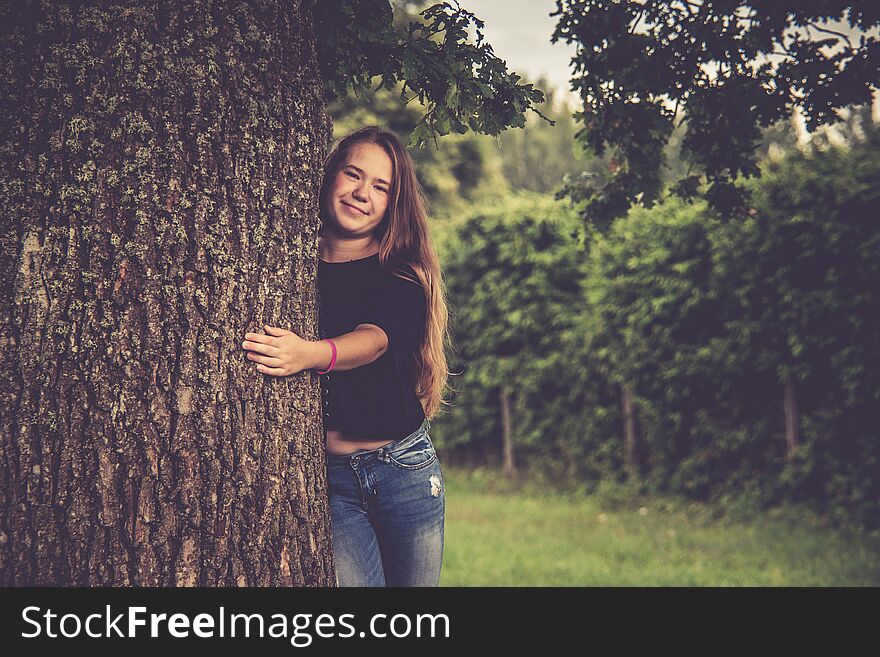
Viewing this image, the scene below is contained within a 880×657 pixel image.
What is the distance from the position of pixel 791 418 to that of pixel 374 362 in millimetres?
4941

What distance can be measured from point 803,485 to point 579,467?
7.98ft

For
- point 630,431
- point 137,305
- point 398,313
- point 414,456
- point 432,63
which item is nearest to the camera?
point 137,305

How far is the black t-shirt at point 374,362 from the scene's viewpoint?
2.71 metres

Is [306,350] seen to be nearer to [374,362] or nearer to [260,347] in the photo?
[260,347]

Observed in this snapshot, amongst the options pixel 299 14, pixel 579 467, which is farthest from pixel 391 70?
pixel 579 467

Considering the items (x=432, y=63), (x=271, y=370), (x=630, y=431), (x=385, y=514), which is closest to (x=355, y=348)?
(x=271, y=370)

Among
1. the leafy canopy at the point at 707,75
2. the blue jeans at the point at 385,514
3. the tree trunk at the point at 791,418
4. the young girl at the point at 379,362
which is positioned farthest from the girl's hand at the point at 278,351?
the tree trunk at the point at 791,418

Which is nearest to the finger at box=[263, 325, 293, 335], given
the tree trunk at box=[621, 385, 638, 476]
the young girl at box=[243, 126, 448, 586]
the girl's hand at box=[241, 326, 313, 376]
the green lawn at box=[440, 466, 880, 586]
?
the girl's hand at box=[241, 326, 313, 376]

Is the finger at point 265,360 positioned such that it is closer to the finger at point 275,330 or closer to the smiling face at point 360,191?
the finger at point 275,330

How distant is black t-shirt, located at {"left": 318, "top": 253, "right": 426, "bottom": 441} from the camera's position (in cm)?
271

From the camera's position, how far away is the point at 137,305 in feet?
7.36

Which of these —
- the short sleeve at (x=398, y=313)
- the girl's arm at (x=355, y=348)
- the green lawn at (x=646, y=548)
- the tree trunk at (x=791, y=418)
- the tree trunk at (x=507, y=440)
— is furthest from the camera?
the tree trunk at (x=507, y=440)

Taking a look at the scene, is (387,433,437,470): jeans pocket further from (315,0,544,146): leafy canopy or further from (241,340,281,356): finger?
(315,0,544,146): leafy canopy
